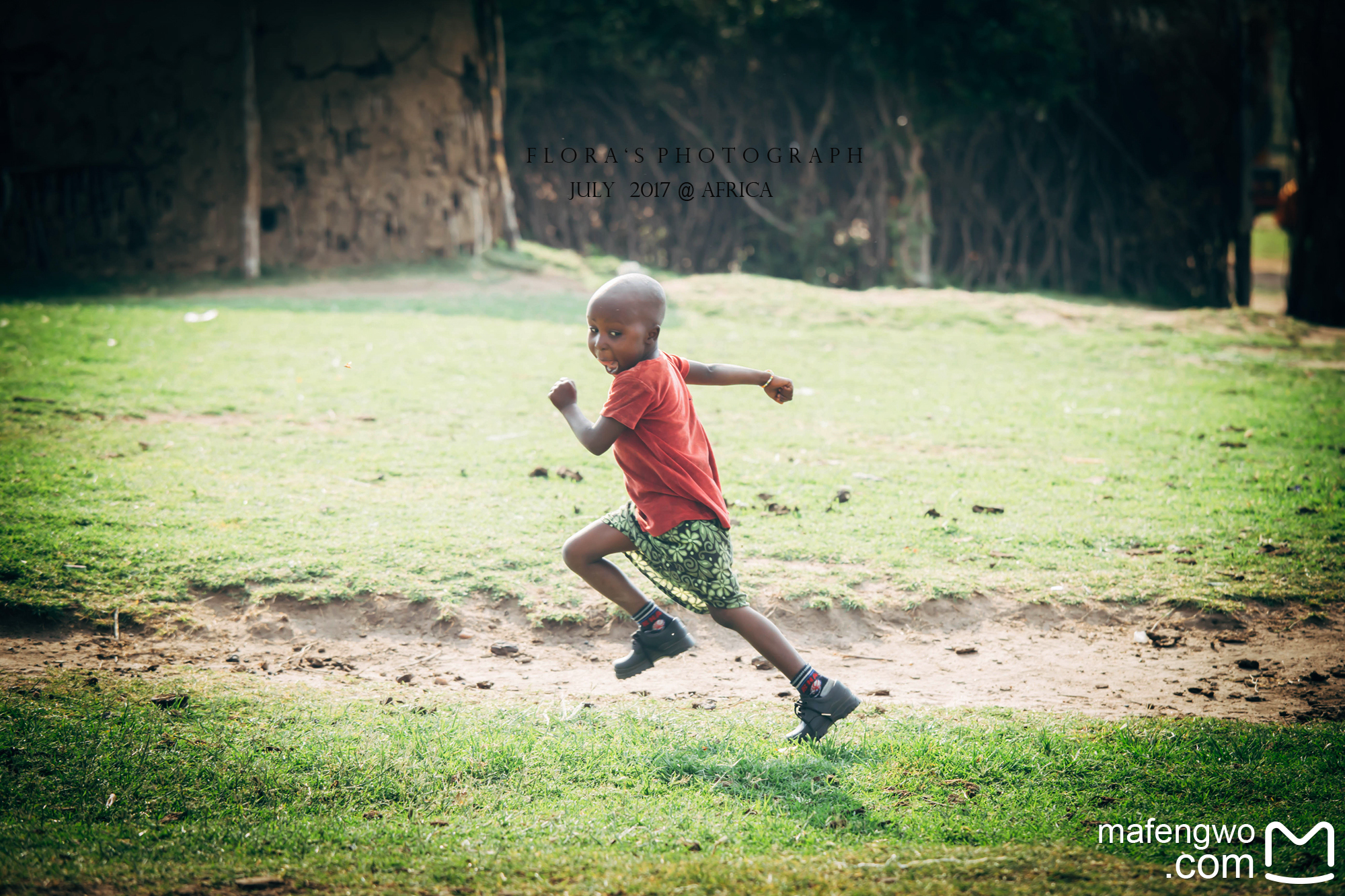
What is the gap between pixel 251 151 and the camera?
44.6 feet

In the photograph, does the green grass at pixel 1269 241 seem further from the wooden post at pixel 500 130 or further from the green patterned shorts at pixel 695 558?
the green patterned shorts at pixel 695 558

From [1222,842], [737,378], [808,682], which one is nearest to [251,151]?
[737,378]

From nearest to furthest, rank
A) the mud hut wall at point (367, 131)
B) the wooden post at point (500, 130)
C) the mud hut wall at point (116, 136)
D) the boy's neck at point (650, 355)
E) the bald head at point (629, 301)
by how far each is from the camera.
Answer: the bald head at point (629, 301), the boy's neck at point (650, 355), the mud hut wall at point (116, 136), the mud hut wall at point (367, 131), the wooden post at point (500, 130)

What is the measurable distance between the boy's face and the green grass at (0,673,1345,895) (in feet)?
4.26

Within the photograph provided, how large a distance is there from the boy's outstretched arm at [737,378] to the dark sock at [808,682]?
989mm

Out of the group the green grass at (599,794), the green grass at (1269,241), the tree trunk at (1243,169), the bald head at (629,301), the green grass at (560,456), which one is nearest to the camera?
the green grass at (599,794)

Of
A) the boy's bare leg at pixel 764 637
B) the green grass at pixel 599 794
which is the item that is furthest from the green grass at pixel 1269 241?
the boy's bare leg at pixel 764 637

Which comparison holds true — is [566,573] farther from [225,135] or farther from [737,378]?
[225,135]

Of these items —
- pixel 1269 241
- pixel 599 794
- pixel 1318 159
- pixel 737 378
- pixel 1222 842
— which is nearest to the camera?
pixel 1222 842

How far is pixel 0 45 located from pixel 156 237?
297 cm

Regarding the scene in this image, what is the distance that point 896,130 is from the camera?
55.2 ft

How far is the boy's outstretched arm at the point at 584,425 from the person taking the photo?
333 cm

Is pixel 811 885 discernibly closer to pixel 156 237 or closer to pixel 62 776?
pixel 62 776

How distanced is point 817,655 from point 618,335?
185 centimetres
